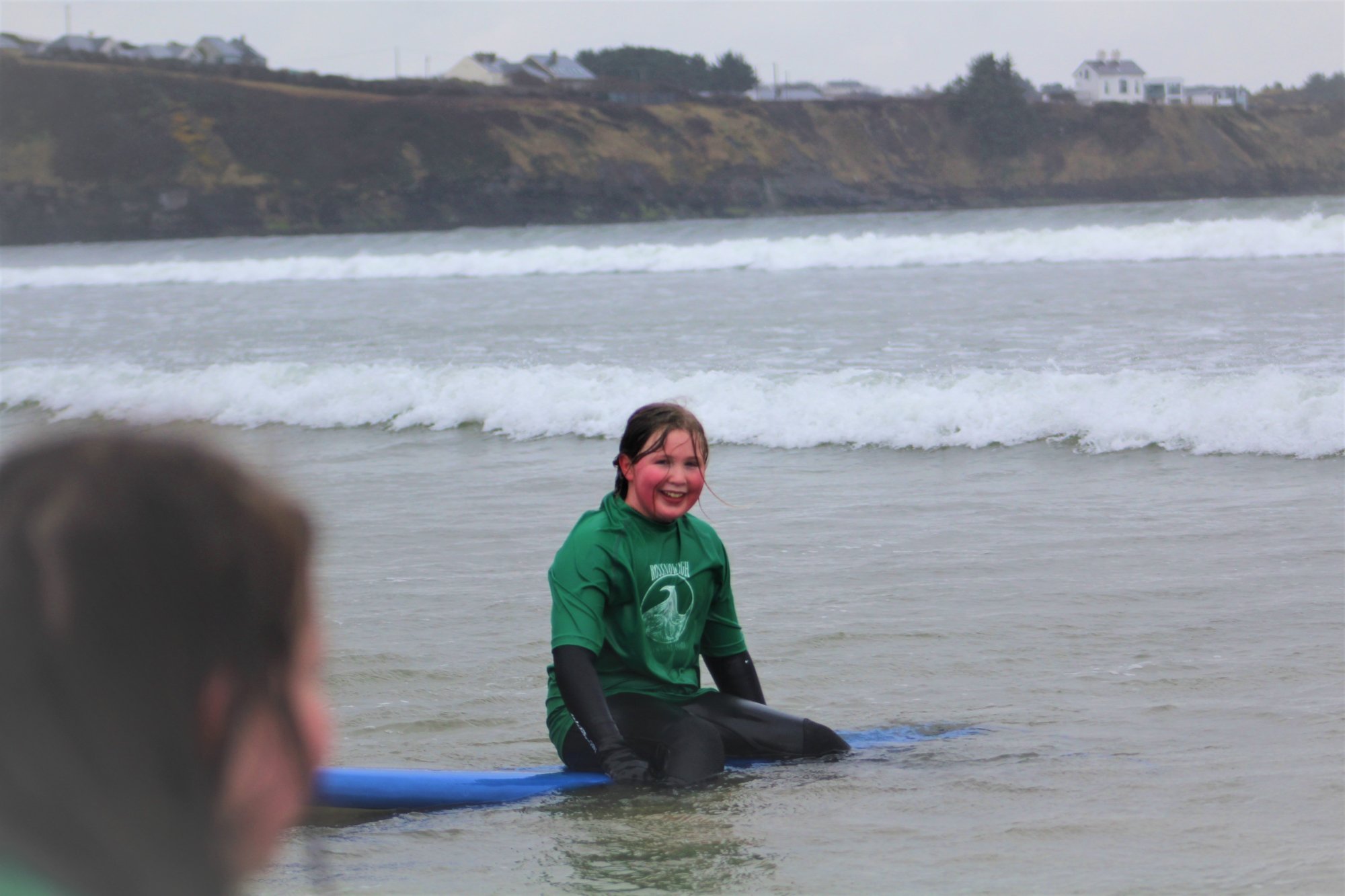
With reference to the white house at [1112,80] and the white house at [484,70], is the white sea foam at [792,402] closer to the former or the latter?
the white house at [484,70]

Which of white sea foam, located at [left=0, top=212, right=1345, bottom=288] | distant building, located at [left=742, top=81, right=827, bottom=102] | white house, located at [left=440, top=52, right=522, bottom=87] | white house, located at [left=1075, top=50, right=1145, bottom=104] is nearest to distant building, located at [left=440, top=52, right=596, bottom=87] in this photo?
white house, located at [left=440, top=52, right=522, bottom=87]

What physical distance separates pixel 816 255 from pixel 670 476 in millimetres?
24581

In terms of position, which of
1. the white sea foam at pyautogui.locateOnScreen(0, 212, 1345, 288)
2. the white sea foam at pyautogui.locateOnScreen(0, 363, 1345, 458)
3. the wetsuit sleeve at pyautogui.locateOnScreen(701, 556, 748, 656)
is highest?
the white sea foam at pyautogui.locateOnScreen(0, 212, 1345, 288)

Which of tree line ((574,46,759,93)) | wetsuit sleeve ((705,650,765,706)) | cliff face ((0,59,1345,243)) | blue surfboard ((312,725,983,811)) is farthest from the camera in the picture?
tree line ((574,46,759,93))

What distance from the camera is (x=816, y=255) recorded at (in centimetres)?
2786

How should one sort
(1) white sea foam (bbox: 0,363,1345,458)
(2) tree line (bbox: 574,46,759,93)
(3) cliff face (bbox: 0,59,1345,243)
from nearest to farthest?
(1) white sea foam (bbox: 0,363,1345,458), (3) cliff face (bbox: 0,59,1345,243), (2) tree line (bbox: 574,46,759,93)

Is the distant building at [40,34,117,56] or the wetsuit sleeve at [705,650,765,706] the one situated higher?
the distant building at [40,34,117,56]

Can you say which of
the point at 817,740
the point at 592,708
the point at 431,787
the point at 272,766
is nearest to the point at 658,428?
the point at 592,708

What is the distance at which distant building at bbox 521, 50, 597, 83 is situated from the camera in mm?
96125

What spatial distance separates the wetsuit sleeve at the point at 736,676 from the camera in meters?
4.10

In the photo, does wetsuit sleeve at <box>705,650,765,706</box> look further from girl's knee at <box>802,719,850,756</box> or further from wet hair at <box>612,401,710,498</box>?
wet hair at <box>612,401,710,498</box>

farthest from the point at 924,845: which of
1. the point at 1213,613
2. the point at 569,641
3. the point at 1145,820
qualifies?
the point at 1213,613

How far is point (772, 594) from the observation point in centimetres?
609

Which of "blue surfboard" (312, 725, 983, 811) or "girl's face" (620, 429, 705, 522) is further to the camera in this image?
"blue surfboard" (312, 725, 983, 811)
